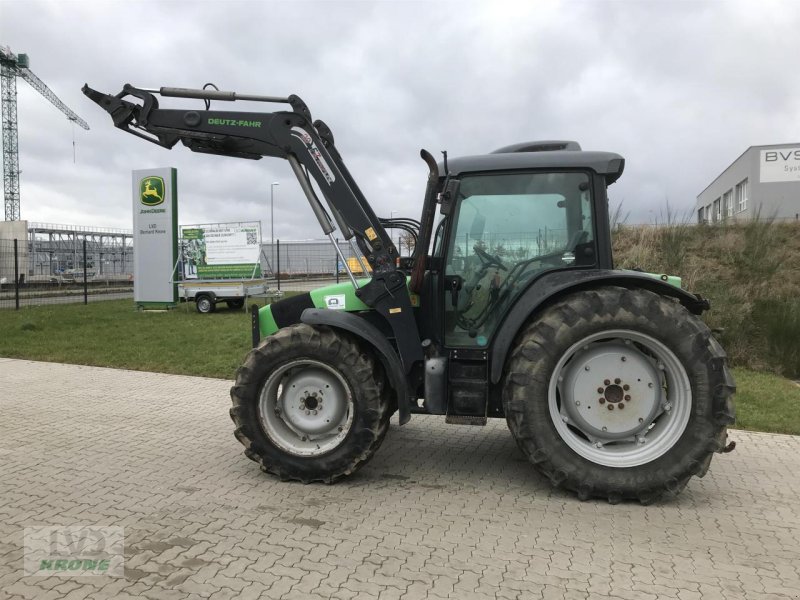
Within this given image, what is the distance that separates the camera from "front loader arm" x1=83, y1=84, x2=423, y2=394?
4.55 metres

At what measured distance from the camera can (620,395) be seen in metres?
4.21

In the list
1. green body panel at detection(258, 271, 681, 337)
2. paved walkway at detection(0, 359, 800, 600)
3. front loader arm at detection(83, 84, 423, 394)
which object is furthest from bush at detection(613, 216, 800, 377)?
front loader arm at detection(83, 84, 423, 394)

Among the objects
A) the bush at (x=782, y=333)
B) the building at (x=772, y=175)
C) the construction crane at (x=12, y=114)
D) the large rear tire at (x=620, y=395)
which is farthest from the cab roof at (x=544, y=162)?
the construction crane at (x=12, y=114)

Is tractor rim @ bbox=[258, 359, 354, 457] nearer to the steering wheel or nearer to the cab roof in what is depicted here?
the steering wheel

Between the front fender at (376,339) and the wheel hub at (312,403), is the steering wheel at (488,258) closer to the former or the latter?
the front fender at (376,339)

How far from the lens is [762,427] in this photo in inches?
247

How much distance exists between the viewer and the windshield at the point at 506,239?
4.37 metres

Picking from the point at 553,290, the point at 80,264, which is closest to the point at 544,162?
the point at 553,290

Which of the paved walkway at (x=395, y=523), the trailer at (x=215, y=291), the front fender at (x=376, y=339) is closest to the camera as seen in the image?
the paved walkway at (x=395, y=523)

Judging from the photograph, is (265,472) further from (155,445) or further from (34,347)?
(34,347)

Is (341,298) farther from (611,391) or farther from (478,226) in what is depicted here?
(611,391)

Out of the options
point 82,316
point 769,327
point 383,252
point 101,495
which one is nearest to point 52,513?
point 101,495

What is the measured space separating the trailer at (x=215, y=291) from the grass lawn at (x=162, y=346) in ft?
1.85

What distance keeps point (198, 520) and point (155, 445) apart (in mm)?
1927
